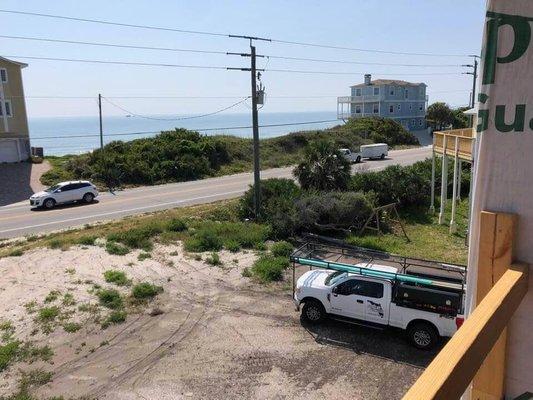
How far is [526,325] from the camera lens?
5.69 ft

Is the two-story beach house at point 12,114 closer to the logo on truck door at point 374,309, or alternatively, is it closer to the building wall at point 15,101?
the building wall at point 15,101

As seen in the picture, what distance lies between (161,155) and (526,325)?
139 feet

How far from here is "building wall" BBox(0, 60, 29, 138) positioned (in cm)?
4038

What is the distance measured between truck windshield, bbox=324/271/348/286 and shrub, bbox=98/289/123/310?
628 cm

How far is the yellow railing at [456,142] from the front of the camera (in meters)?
20.2

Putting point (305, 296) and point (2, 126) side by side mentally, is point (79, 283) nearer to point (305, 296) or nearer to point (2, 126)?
point (305, 296)

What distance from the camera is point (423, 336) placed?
463 inches

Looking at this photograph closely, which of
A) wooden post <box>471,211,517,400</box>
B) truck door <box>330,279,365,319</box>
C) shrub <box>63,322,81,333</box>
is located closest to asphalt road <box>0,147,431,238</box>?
shrub <box>63,322,81,333</box>

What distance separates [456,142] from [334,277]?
35.4 ft

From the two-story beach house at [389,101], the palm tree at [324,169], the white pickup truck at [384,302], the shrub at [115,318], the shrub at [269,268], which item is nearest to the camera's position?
the white pickup truck at [384,302]

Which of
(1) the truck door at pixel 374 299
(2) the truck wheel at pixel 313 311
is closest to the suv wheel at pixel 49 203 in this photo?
(2) the truck wheel at pixel 313 311

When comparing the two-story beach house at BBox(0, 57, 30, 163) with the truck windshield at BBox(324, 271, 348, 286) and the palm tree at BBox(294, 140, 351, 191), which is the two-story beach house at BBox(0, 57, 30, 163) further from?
the truck windshield at BBox(324, 271, 348, 286)

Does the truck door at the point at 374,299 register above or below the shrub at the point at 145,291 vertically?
above

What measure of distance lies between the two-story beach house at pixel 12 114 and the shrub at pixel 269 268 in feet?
105
